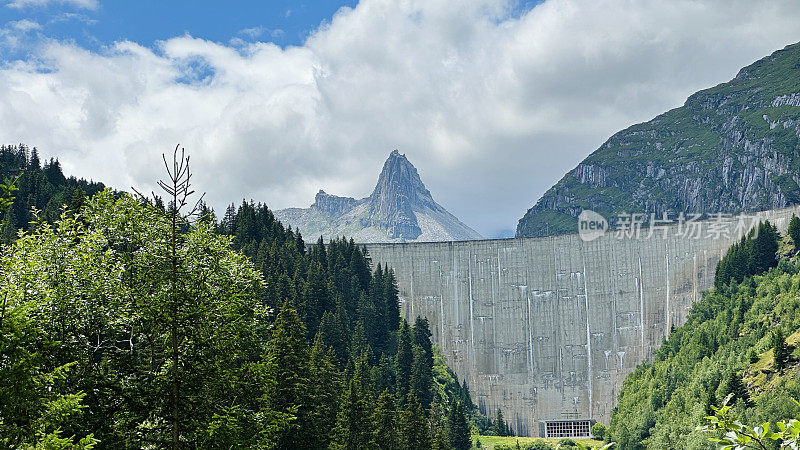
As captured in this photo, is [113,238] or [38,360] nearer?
[38,360]

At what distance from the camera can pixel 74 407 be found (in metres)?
16.7

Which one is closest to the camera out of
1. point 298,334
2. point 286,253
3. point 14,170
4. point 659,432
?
point 298,334

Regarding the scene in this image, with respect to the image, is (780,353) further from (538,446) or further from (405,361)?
(405,361)

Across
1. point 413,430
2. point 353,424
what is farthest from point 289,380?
point 413,430

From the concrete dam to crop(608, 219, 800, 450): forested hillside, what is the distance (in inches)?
208

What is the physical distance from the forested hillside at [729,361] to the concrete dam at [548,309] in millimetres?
5279

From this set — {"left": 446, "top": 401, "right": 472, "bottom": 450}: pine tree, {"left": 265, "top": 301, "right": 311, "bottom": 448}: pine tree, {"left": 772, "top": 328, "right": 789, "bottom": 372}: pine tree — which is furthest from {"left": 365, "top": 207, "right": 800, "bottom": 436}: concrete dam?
{"left": 265, "top": 301, "right": 311, "bottom": 448}: pine tree

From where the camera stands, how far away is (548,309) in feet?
359

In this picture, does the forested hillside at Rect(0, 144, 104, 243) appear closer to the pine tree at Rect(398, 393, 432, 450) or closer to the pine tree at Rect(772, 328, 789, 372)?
the pine tree at Rect(398, 393, 432, 450)

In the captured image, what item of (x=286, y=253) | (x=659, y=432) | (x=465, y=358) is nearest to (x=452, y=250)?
(x=465, y=358)

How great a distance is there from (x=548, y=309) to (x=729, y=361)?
35.9 meters

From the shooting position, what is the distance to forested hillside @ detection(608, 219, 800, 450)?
66875 mm

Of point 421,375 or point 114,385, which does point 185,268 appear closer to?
point 114,385

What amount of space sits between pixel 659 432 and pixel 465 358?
37.4 m
